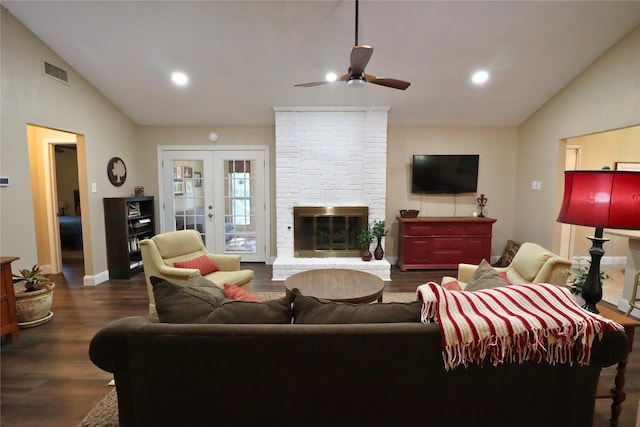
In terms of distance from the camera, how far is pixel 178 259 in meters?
3.30

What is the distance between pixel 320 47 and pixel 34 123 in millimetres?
3236

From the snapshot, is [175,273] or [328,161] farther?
[328,161]

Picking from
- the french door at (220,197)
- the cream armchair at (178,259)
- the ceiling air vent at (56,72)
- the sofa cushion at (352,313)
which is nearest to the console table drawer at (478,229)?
the french door at (220,197)

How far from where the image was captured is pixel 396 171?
5344 millimetres

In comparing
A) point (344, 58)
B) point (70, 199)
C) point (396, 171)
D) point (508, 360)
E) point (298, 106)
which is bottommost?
point (508, 360)

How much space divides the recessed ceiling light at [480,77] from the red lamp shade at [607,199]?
2.84m

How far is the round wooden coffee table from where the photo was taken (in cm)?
254

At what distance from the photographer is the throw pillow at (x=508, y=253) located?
16.5ft

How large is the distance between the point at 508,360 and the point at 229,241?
487cm

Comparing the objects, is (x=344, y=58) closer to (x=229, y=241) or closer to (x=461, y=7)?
(x=461, y=7)

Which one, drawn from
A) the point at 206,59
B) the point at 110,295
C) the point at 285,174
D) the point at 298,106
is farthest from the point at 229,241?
the point at 206,59

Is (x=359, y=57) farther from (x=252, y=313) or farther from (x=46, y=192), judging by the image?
(x=46, y=192)

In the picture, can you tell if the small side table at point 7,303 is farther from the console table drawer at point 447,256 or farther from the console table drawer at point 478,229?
the console table drawer at point 478,229

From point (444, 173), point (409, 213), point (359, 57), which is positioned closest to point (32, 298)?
point (359, 57)
